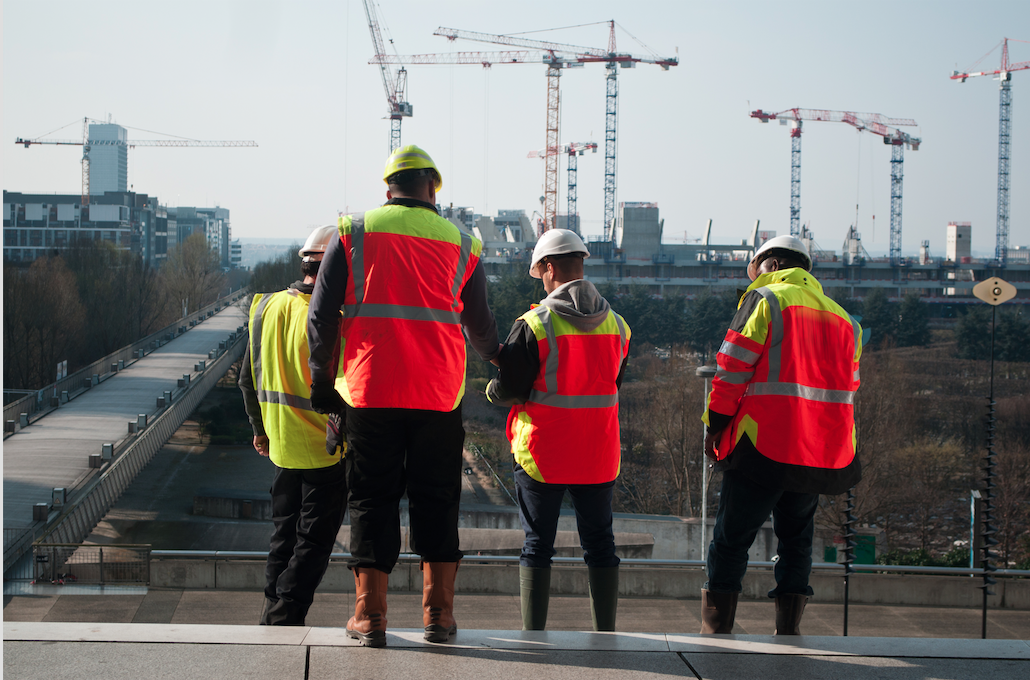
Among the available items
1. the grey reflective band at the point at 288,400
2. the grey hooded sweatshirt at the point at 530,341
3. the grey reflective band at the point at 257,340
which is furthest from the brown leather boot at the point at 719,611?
the grey reflective band at the point at 257,340

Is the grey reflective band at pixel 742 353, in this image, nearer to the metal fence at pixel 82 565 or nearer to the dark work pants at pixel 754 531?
the dark work pants at pixel 754 531

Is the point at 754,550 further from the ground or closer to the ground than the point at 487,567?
closer to the ground

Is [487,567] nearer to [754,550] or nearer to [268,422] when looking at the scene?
[268,422]

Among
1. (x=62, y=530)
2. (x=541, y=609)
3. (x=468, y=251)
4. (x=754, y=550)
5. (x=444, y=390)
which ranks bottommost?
(x=754, y=550)

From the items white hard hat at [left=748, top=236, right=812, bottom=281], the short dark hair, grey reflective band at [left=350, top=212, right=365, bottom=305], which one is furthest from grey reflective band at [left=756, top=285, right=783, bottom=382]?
grey reflective band at [left=350, top=212, right=365, bottom=305]

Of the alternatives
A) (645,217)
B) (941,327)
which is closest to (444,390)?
(941,327)

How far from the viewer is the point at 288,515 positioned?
3.67m

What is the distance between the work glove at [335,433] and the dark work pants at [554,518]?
0.74m

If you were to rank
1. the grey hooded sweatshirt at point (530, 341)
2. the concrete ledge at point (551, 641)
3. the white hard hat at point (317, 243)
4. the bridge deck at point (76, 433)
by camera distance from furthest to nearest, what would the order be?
the bridge deck at point (76, 433), the white hard hat at point (317, 243), the grey hooded sweatshirt at point (530, 341), the concrete ledge at point (551, 641)

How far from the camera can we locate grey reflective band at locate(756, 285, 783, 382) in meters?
3.25

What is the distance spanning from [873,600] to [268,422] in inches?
484

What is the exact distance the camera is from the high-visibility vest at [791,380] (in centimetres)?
324

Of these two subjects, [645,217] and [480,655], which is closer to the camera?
[480,655]

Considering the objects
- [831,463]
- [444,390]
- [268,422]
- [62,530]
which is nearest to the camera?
[444,390]
